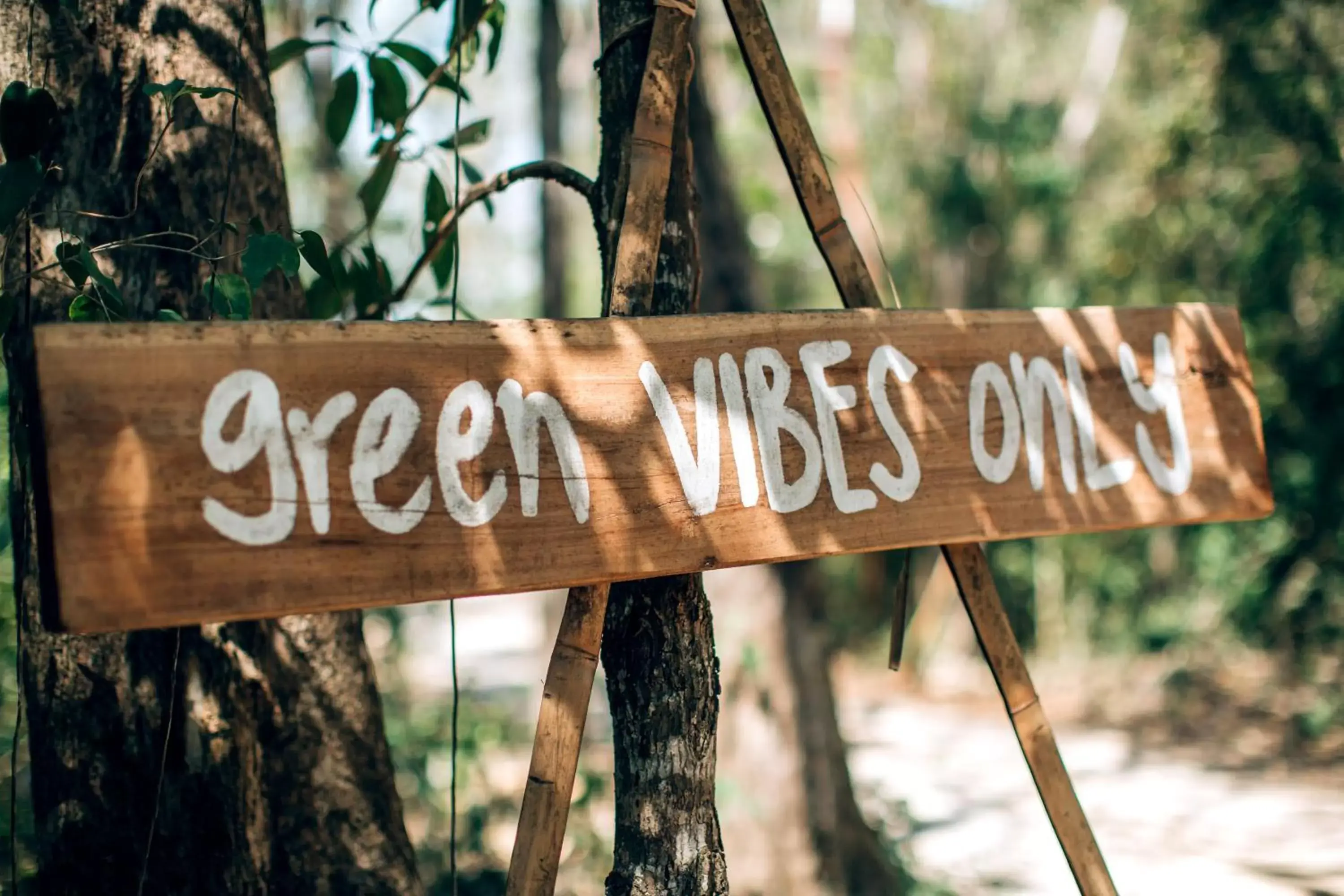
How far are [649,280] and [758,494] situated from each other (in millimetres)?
296

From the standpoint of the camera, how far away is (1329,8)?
14.6 feet

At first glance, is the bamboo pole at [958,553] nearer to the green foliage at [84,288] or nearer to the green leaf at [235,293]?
the green leaf at [235,293]

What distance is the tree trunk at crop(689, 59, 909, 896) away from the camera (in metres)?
3.14

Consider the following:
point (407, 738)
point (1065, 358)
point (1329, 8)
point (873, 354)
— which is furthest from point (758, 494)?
point (1329, 8)

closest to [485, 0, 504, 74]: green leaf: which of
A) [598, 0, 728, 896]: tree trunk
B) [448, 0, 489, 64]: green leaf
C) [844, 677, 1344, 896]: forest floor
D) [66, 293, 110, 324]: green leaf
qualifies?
[448, 0, 489, 64]: green leaf

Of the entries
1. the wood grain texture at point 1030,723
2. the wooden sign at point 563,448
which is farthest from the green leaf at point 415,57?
the wood grain texture at point 1030,723

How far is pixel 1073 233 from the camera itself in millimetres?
7457

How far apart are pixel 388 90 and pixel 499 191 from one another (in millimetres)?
370

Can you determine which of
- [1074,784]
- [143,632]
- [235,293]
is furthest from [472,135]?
[1074,784]

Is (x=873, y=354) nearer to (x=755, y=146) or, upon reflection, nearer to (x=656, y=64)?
(x=656, y=64)

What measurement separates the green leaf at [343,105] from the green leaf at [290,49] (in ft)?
0.20

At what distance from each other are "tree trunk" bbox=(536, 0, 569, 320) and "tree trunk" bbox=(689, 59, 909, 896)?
80.6 inches

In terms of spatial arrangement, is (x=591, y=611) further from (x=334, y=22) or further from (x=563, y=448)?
(x=334, y=22)

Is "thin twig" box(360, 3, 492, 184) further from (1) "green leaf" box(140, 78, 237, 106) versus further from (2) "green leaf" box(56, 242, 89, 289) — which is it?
(2) "green leaf" box(56, 242, 89, 289)
